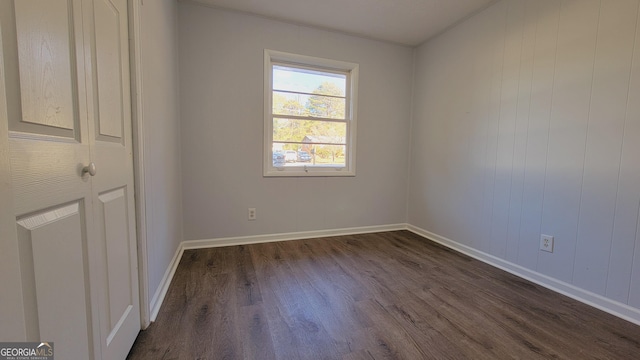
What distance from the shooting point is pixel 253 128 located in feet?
9.29

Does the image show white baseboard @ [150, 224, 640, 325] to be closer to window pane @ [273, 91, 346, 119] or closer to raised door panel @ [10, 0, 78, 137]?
raised door panel @ [10, 0, 78, 137]

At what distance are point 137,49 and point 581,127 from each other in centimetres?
290

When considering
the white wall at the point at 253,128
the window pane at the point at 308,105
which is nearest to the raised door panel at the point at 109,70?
the white wall at the point at 253,128

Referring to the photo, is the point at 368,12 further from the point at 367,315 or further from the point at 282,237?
the point at 367,315

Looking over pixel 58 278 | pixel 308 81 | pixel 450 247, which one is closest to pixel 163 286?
pixel 58 278

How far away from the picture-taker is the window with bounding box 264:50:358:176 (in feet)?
9.61

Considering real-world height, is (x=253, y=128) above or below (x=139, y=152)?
above

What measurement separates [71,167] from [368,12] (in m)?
2.78

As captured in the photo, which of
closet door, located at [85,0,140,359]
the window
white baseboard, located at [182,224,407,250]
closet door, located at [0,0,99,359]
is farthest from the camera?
the window

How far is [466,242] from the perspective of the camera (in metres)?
2.76

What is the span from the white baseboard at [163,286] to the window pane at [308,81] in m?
2.03

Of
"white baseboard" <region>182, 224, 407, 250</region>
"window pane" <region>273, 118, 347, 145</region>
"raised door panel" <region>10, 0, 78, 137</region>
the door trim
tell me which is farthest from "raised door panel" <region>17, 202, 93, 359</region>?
"window pane" <region>273, 118, 347, 145</region>

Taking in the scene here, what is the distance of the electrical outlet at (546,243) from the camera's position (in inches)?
79.7

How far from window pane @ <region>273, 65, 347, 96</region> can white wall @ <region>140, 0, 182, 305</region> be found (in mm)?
1049
